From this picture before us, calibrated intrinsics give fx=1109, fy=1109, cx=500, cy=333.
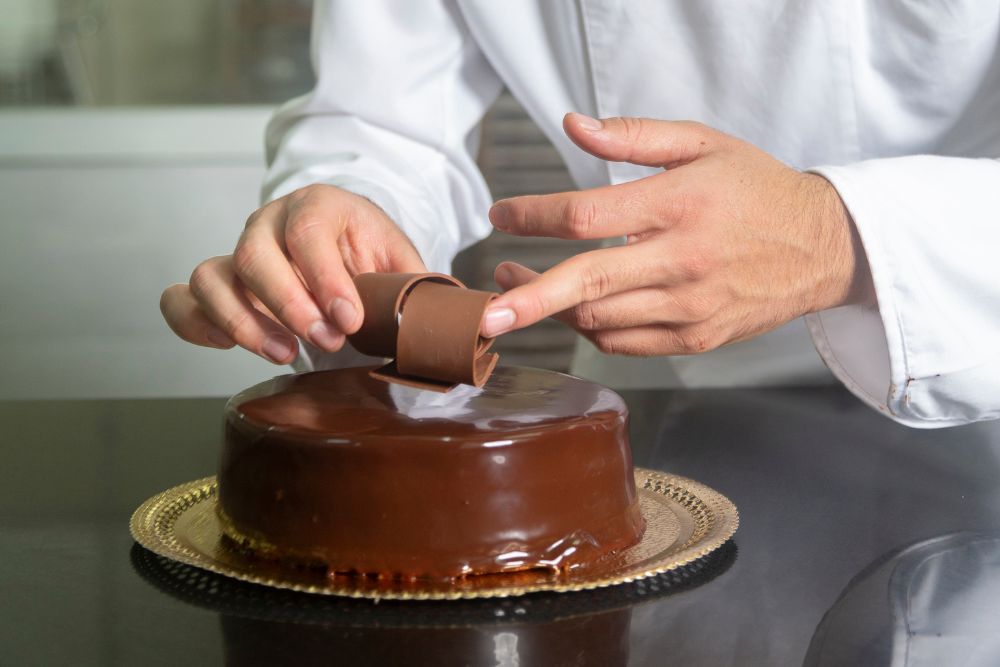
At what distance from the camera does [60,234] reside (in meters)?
2.69

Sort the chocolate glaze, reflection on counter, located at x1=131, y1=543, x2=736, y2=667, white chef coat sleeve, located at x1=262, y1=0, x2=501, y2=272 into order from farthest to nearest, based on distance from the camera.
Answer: white chef coat sleeve, located at x1=262, y1=0, x2=501, y2=272 < the chocolate glaze < reflection on counter, located at x1=131, y1=543, x2=736, y2=667

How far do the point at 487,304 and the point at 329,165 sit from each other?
1.97ft

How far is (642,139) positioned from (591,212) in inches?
3.4

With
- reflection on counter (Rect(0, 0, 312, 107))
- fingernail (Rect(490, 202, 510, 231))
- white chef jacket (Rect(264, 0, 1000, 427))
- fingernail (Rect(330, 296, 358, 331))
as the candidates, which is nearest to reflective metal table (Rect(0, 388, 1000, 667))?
white chef jacket (Rect(264, 0, 1000, 427))

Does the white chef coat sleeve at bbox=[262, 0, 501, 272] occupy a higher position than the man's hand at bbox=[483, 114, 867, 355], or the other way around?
the white chef coat sleeve at bbox=[262, 0, 501, 272]

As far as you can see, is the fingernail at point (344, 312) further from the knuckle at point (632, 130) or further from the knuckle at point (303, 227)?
the knuckle at point (632, 130)

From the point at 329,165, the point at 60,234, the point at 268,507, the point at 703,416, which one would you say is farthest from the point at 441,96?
the point at 60,234

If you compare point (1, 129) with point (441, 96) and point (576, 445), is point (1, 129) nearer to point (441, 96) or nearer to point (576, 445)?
point (441, 96)

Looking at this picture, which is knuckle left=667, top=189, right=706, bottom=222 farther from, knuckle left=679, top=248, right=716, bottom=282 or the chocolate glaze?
the chocolate glaze

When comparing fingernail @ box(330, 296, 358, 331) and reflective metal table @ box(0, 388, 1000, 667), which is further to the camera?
fingernail @ box(330, 296, 358, 331)

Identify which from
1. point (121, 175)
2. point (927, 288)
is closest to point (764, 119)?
point (927, 288)

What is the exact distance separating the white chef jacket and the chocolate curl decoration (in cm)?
36

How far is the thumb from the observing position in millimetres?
917

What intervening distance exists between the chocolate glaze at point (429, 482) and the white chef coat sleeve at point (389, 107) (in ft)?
1.80
